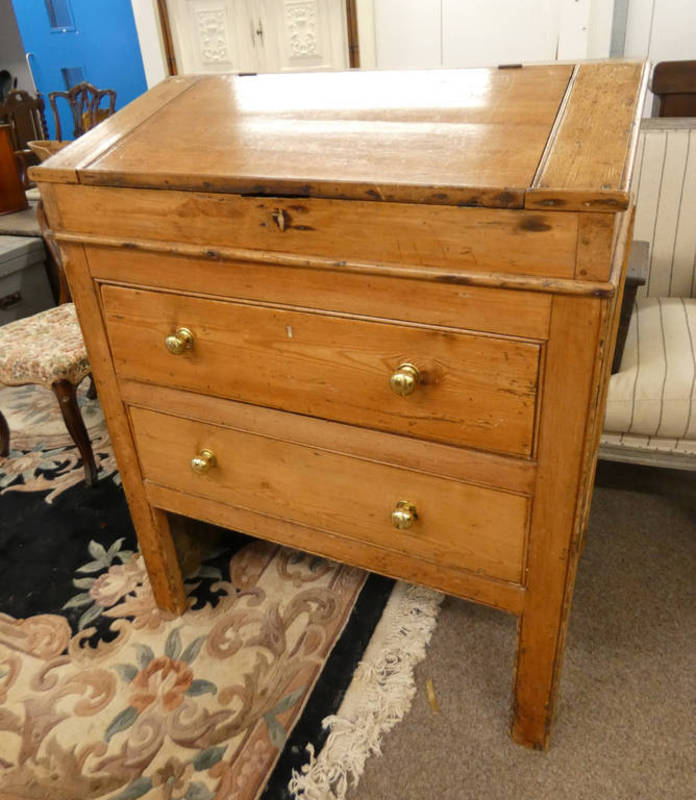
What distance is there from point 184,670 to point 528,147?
4.19 ft

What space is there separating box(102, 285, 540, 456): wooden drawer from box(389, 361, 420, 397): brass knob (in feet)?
0.06

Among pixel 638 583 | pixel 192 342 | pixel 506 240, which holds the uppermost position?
pixel 506 240

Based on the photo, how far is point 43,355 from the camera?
209 centimetres

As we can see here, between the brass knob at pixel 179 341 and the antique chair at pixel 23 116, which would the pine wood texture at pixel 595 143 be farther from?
the antique chair at pixel 23 116

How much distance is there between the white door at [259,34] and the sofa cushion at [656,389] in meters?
3.04

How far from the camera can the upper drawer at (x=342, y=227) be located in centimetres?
92

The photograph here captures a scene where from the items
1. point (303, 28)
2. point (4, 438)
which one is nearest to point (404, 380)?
point (4, 438)

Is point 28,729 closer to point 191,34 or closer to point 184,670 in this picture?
point 184,670

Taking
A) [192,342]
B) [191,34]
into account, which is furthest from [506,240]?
[191,34]

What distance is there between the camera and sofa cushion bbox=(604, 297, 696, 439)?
5.22 ft

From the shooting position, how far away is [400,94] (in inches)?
48.8

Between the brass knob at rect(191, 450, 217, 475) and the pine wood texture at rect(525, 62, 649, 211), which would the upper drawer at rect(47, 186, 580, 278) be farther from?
the brass knob at rect(191, 450, 217, 475)

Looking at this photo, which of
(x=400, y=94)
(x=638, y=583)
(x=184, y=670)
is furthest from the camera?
(x=638, y=583)

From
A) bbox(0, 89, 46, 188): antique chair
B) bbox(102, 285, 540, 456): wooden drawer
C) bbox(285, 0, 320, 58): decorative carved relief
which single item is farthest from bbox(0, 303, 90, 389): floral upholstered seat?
bbox(285, 0, 320, 58): decorative carved relief
